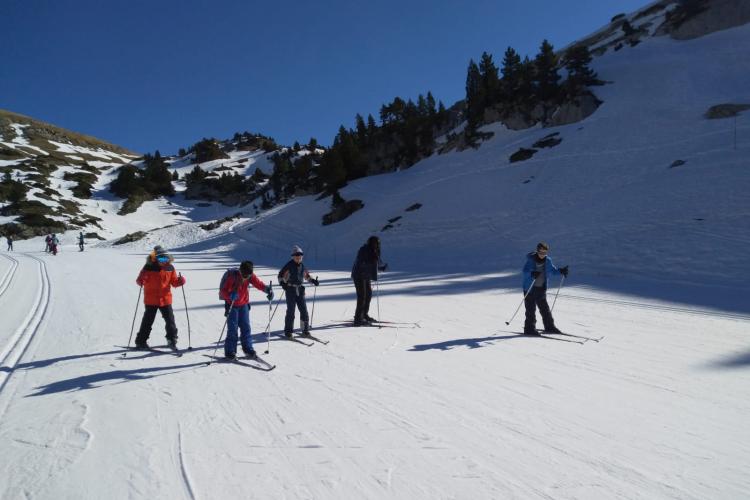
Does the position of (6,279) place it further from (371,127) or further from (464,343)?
(371,127)

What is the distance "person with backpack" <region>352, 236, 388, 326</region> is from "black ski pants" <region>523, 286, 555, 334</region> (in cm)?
326

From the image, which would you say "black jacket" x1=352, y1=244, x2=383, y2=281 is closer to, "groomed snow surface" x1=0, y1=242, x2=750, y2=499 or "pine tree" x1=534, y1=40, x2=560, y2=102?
"groomed snow surface" x1=0, y1=242, x2=750, y2=499

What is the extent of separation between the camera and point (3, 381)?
18.4ft

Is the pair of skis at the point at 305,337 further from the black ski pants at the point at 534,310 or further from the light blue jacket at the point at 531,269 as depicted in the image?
the light blue jacket at the point at 531,269

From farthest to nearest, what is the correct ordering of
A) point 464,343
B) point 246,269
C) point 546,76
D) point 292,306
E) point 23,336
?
1. point 546,76
2. point 292,306
3. point 23,336
4. point 464,343
5. point 246,269

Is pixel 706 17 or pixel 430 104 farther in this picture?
pixel 430 104

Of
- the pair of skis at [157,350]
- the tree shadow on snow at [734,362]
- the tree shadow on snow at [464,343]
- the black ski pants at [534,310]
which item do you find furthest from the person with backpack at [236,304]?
the tree shadow on snow at [734,362]

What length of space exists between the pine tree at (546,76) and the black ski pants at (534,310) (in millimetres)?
42940

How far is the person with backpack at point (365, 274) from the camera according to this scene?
372 inches

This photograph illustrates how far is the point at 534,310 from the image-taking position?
320 inches

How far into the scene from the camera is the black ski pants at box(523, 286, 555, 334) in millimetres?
8164

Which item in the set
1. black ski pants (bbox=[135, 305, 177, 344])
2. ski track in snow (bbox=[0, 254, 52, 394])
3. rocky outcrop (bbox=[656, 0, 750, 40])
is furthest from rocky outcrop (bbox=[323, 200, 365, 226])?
rocky outcrop (bbox=[656, 0, 750, 40])

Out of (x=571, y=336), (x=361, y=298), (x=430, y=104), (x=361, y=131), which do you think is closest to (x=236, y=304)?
(x=361, y=298)

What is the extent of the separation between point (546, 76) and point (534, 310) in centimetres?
4738
